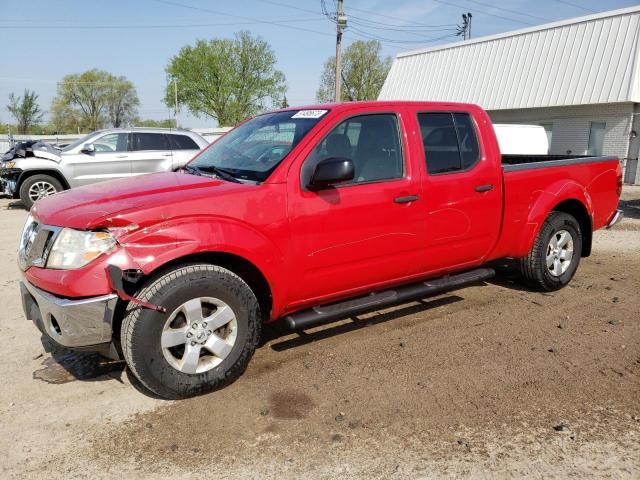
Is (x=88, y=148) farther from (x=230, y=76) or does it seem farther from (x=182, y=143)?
(x=230, y=76)

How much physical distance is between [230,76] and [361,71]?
48.6ft

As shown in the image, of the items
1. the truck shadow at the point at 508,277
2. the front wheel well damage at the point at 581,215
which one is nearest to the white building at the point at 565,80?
the truck shadow at the point at 508,277

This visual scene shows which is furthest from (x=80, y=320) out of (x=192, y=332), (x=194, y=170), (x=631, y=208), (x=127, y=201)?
(x=631, y=208)

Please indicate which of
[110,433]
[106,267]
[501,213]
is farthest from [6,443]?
[501,213]

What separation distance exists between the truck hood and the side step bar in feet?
3.32

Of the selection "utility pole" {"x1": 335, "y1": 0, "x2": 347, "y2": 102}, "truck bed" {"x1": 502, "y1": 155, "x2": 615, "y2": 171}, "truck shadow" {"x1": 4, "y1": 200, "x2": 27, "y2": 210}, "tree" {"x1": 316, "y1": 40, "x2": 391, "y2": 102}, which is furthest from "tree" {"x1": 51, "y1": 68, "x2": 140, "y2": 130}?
"truck bed" {"x1": 502, "y1": 155, "x2": 615, "y2": 171}

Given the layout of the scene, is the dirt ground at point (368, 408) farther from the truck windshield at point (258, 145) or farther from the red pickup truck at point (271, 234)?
the truck windshield at point (258, 145)

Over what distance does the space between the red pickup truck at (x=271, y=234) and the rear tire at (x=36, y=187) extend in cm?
843

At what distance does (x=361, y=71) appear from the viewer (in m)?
52.2

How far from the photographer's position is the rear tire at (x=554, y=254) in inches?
202

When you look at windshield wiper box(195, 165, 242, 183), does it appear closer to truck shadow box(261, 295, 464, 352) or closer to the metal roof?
truck shadow box(261, 295, 464, 352)

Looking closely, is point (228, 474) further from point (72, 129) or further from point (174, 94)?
point (72, 129)

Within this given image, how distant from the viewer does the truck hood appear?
9.78 feet

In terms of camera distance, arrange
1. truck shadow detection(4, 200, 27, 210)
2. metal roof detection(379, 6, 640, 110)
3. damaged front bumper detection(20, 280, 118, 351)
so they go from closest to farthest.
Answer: damaged front bumper detection(20, 280, 118, 351)
truck shadow detection(4, 200, 27, 210)
metal roof detection(379, 6, 640, 110)
